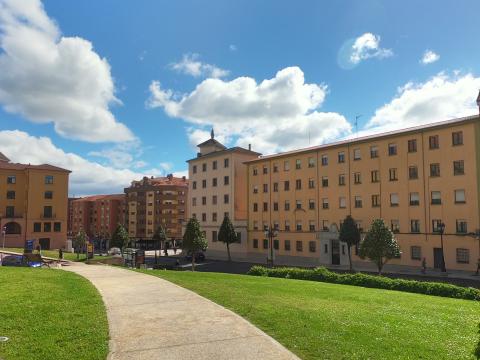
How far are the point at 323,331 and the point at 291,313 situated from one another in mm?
1797

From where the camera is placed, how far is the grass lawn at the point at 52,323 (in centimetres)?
762

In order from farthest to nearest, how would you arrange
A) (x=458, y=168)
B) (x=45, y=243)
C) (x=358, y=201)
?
Answer: (x=45, y=243) → (x=358, y=201) → (x=458, y=168)

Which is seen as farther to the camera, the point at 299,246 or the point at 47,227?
the point at 47,227

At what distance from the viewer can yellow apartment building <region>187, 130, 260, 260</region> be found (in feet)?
204

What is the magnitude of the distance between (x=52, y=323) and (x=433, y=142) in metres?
39.4

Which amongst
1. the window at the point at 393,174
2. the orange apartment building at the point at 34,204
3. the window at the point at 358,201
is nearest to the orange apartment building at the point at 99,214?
the orange apartment building at the point at 34,204

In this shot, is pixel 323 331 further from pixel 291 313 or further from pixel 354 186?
pixel 354 186

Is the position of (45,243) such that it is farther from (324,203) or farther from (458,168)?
(458,168)

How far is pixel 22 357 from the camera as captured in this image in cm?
731

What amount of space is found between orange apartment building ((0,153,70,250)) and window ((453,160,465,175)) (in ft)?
191

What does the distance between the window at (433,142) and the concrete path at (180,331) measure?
3428cm

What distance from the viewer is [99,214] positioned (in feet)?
395

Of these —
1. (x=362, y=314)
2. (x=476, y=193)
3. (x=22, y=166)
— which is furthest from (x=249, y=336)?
(x=22, y=166)

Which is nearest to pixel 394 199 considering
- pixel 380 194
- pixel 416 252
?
pixel 380 194
